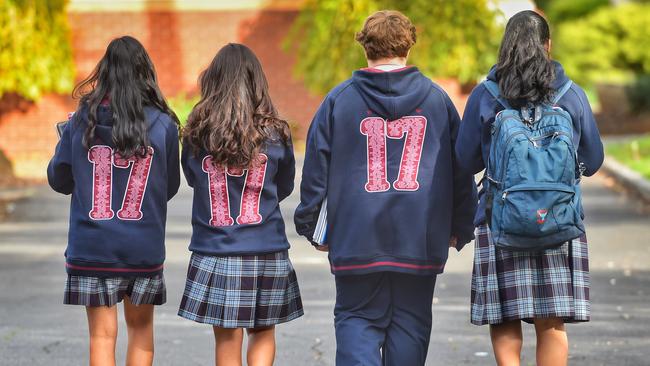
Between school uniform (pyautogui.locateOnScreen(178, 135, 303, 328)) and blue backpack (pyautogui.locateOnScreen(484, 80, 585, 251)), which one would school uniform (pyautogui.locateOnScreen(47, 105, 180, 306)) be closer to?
school uniform (pyautogui.locateOnScreen(178, 135, 303, 328))

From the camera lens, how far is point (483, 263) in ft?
17.8

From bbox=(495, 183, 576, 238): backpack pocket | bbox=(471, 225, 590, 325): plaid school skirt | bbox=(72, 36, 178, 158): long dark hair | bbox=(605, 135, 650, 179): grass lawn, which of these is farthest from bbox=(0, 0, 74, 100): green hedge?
bbox=(495, 183, 576, 238): backpack pocket

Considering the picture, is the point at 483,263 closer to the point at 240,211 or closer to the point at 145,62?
the point at 240,211

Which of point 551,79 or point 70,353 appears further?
point 70,353

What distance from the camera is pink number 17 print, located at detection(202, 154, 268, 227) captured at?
559 cm

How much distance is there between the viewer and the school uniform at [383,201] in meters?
5.46

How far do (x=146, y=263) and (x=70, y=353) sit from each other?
2075 millimetres

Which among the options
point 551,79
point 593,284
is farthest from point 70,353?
point 593,284

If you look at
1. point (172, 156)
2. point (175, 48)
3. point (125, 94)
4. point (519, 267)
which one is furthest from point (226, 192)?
point (175, 48)

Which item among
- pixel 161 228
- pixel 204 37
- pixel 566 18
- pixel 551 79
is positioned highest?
pixel 566 18

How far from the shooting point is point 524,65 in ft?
17.5

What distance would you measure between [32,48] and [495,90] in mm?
16820

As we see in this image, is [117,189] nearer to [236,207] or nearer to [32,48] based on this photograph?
[236,207]

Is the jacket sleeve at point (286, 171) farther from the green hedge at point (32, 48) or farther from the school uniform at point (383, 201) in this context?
the green hedge at point (32, 48)
